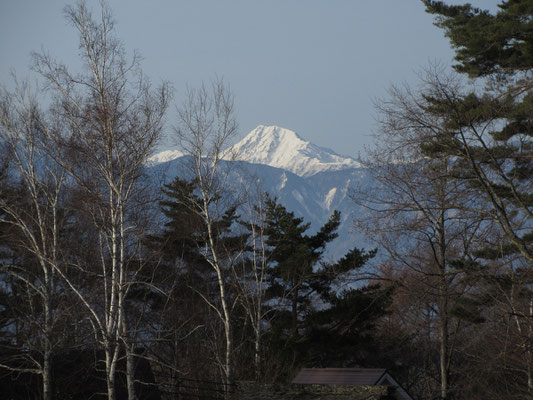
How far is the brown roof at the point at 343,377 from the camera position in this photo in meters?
14.6

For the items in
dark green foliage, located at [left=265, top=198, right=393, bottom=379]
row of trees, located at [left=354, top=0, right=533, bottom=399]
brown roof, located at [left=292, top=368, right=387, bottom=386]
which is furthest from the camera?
dark green foliage, located at [left=265, top=198, right=393, bottom=379]

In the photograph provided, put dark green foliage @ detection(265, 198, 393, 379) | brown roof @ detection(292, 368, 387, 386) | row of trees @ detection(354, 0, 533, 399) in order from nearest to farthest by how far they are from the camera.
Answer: row of trees @ detection(354, 0, 533, 399)
brown roof @ detection(292, 368, 387, 386)
dark green foliage @ detection(265, 198, 393, 379)

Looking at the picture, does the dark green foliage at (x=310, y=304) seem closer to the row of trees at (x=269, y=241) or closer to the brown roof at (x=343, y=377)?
the row of trees at (x=269, y=241)

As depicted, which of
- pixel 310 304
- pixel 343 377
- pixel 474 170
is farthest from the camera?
pixel 310 304

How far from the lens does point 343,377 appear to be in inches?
582

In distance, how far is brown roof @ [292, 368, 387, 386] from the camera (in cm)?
1459

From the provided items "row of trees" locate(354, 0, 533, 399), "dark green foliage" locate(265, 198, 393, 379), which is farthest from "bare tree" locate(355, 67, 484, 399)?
"dark green foliage" locate(265, 198, 393, 379)

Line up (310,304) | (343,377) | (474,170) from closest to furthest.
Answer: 1. (474,170)
2. (343,377)
3. (310,304)

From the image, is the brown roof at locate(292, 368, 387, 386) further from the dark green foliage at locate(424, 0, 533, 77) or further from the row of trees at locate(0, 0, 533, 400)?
the dark green foliage at locate(424, 0, 533, 77)

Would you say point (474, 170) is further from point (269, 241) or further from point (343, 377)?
point (269, 241)

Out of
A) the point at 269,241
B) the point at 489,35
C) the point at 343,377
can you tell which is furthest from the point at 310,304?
the point at 489,35

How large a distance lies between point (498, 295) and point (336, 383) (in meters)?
5.20

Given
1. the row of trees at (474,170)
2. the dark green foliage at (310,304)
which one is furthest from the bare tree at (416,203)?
the dark green foliage at (310,304)

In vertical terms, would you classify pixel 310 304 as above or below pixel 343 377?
above
